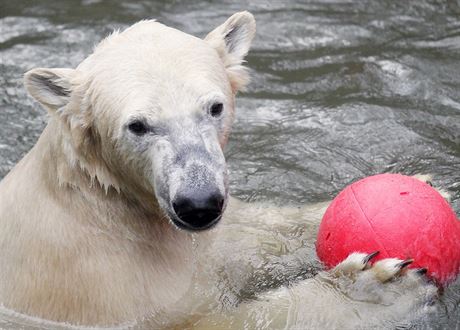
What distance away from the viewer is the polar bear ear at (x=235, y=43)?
15.8 feet

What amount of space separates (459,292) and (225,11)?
16.1 feet

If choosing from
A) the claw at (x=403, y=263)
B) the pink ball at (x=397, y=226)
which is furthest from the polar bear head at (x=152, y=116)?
the claw at (x=403, y=263)

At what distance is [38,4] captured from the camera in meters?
9.33

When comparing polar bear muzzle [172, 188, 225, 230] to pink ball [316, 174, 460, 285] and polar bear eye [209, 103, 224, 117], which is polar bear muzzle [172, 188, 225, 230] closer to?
polar bear eye [209, 103, 224, 117]

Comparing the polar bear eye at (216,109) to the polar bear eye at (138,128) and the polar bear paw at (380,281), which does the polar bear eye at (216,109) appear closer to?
the polar bear eye at (138,128)

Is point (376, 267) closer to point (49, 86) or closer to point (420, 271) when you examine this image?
point (420, 271)

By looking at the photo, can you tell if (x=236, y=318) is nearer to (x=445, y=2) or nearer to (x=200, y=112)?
(x=200, y=112)

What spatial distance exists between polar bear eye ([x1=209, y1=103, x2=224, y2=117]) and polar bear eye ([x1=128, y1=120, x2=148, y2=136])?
320 millimetres

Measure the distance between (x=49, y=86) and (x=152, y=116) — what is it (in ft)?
2.21

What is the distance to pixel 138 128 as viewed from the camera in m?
4.20

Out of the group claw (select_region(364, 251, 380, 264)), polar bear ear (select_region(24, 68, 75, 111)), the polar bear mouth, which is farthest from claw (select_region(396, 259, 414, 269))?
polar bear ear (select_region(24, 68, 75, 111))

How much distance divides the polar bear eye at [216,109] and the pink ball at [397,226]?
835 millimetres

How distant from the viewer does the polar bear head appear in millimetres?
4008

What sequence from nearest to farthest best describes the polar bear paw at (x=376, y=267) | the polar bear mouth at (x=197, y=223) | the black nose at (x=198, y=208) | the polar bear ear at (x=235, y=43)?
the black nose at (x=198, y=208) → the polar bear mouth at (x=197, y=223) → the polar bear paw at (x=376, y=267) → the polar bear ear at (x=235, y=43)
